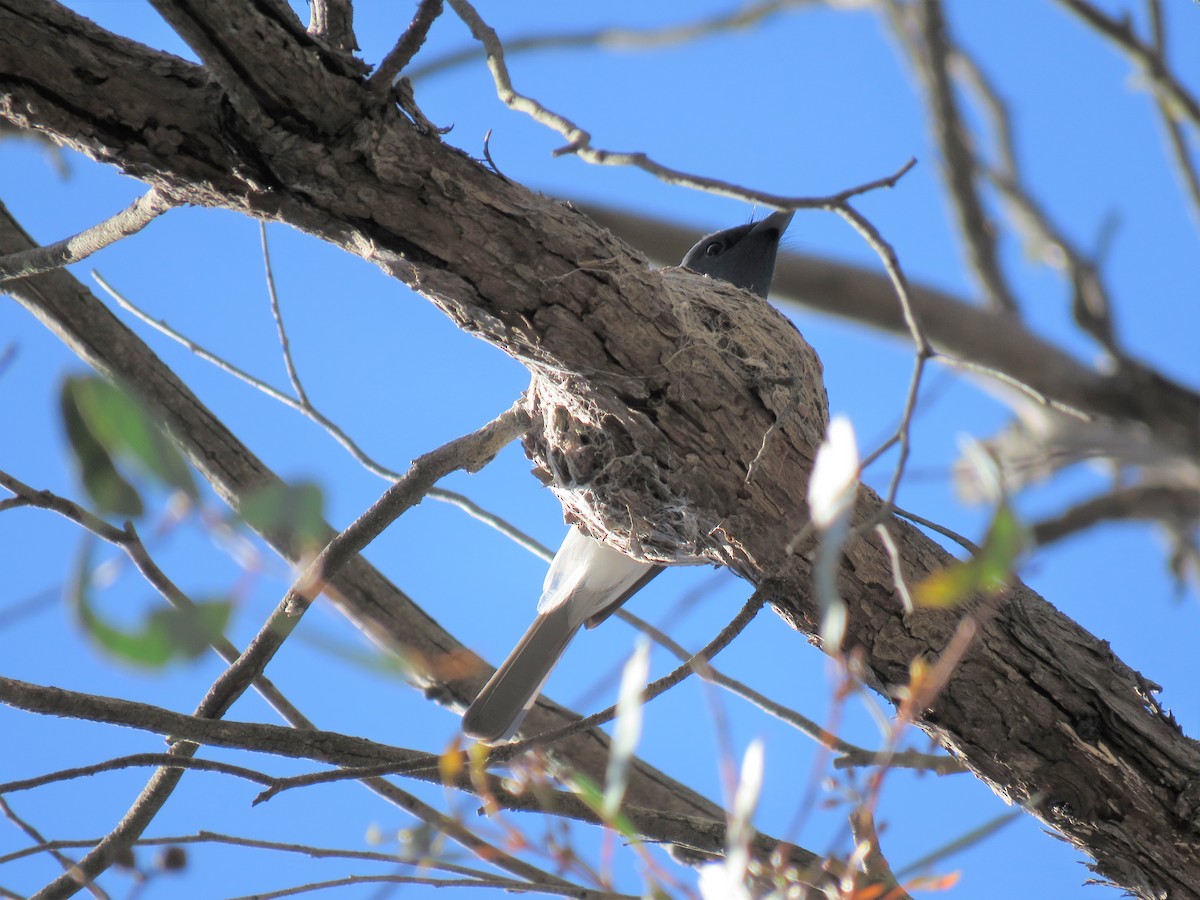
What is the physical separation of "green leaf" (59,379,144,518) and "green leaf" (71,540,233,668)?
0.15 meters

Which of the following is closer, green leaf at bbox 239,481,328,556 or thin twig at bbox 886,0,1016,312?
green leaf at bbox 239,481,328,556

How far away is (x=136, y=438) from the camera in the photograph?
26.2 inches

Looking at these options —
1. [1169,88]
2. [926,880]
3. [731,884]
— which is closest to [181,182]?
[731,884]

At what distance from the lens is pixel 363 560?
314 cm

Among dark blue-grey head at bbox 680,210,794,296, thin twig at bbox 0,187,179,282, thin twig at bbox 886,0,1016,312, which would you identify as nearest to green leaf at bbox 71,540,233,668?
thin twig at bbox 0,187,179,282

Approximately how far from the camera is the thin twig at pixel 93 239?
1.71m

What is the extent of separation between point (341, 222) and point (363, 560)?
5.50 ft

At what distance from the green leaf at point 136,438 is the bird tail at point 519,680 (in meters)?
2.00

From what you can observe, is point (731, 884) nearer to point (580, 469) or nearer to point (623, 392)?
point (623, 392)

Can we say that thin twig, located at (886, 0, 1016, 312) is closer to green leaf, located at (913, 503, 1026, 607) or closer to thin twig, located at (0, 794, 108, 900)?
green leaf, located at (913, 503, 1026, 607)

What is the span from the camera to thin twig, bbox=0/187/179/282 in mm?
1711

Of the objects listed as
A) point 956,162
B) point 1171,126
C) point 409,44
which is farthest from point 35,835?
point 1171,126

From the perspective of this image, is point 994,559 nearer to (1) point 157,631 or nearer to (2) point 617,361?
(1) point 157,631

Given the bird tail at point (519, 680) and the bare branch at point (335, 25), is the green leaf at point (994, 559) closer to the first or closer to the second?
the bare branch at point (335, 25)
